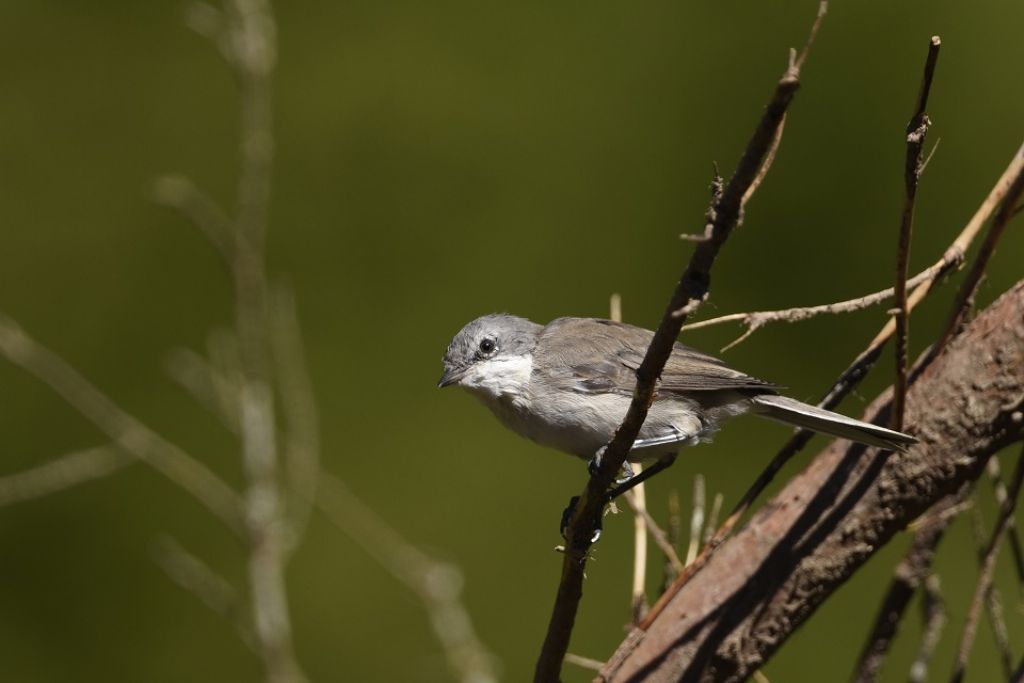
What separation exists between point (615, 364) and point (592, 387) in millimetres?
92

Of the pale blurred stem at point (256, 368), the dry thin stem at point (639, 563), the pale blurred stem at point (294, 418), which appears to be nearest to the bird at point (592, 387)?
the dry thin stem at point (639, 563)

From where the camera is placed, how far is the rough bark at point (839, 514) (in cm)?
213

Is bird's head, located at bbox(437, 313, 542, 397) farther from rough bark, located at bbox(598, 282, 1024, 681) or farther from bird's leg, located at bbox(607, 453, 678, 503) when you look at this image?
rough bark, located at bbox(598, 282, 1024, 681)

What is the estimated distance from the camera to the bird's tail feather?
211 cm

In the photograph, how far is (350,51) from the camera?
4.72 metres

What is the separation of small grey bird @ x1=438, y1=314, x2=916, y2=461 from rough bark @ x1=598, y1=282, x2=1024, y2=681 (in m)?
0.28

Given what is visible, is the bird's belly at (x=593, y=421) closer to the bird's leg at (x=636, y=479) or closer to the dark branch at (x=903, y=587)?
the bird's leg at (x=636, y=479)

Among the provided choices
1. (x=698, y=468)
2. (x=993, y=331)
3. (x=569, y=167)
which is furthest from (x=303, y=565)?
(x=993, y=331)

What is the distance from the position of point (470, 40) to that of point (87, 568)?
2.52m

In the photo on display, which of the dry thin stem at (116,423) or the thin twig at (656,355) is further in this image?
the dry thin stem at (116,423)

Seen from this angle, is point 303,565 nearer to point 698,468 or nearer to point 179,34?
point 698,468

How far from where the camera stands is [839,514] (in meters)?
2.19

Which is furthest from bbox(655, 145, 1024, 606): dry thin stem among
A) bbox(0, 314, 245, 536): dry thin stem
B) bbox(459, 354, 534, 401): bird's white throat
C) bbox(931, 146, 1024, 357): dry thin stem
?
bbox(0, 314, 245, 536): dry thin stem

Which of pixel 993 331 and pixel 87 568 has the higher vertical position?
pixel 993 331
